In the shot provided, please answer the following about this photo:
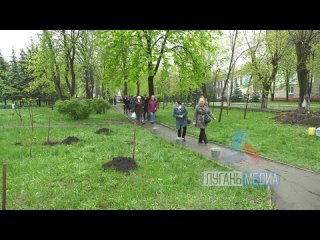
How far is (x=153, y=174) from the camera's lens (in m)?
8.48

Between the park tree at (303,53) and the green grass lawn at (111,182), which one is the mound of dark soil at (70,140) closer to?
the green grass lawn at (111,182)

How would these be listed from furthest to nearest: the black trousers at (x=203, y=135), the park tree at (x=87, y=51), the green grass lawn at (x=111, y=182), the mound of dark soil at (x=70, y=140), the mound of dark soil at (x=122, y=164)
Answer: the park tree at (x=87, y=51), the black trousers at (x=203, y=135), the mound of dark soil at (x=70, y=140), the mound of dark soil at (x=122, y=164), the green grass lawn at (x=111, y=182)

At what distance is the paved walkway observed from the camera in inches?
262

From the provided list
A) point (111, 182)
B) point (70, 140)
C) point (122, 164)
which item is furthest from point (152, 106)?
point (111, 182)

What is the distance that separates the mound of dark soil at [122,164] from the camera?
346 inches

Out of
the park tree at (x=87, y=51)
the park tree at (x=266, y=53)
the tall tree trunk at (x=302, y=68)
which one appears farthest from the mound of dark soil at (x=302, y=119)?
the park tree at (x=87, y=51)

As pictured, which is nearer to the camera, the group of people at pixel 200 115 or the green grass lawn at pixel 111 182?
the green grass lawn at pixel 111 182

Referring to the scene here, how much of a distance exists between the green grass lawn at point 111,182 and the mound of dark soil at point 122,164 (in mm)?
184

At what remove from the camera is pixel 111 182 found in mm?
7652

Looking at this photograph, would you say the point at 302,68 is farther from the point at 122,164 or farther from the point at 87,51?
the point at 87,51

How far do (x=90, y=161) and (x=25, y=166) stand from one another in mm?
1812

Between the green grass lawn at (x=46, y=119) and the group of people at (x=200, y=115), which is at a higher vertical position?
the group of people at (x=200, y=115)

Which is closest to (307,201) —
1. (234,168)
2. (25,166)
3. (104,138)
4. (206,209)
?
(206,209)

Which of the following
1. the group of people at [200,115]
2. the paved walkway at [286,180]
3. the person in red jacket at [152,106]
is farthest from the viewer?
the person in red jacket at [152,106]
